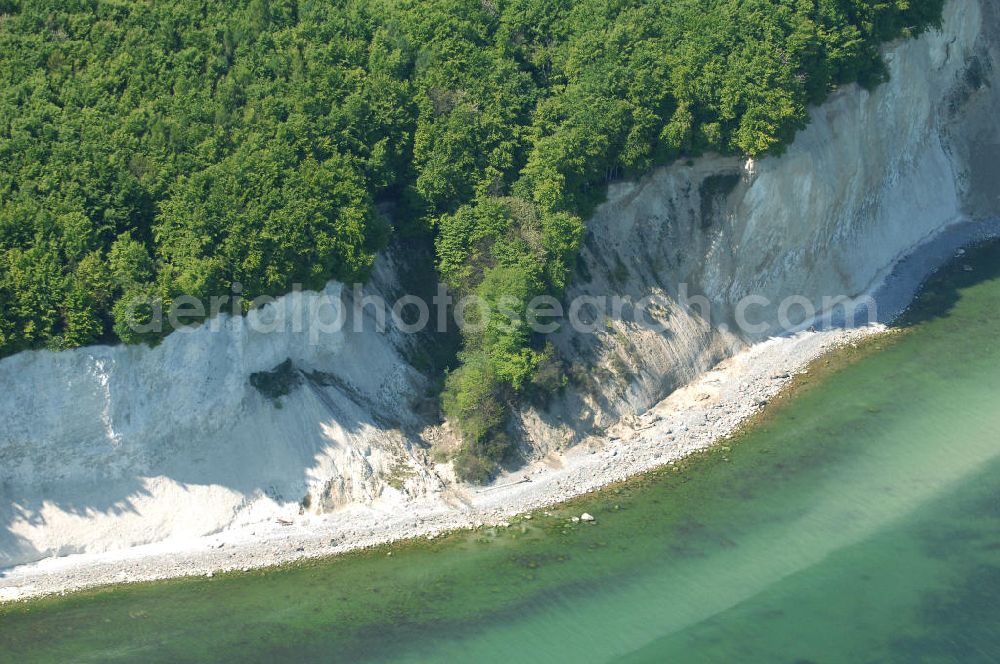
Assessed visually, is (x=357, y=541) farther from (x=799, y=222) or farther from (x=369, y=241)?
(x=799, y=222)

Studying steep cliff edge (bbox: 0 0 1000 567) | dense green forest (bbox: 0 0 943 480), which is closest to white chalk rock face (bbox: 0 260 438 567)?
steep cliff edge (bbox: 0 0 1000 567)

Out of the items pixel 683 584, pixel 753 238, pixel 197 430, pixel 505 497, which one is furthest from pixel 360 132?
pixel 683 584

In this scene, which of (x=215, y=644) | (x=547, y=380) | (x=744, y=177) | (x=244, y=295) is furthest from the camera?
(x=744, y=177)

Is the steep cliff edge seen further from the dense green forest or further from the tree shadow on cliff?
the tree shadow on cliff

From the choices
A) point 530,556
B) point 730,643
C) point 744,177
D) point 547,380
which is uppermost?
point 744,177

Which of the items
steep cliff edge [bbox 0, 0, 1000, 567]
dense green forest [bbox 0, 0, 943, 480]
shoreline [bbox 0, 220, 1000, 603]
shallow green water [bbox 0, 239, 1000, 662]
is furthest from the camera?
dense green forest [bbox 0, 0, 943, 480]

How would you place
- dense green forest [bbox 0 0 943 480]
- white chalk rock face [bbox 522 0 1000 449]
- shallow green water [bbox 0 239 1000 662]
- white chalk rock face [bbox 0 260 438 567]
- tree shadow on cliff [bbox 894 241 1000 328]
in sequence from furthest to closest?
tree shadow on cliff [bbox 894 241 1000 328] < white chalk rock face [bbox 522 0 1000 449] < dense green forest [bbox 0 0 943 480] < white chalk rock face [bbox 0 260 438 567] < shallow green water [bbox 0 239 1000 662]

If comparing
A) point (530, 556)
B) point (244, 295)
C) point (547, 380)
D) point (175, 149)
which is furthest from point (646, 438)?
point (175, 149)

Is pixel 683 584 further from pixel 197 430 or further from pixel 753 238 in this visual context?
pixel 753 238
